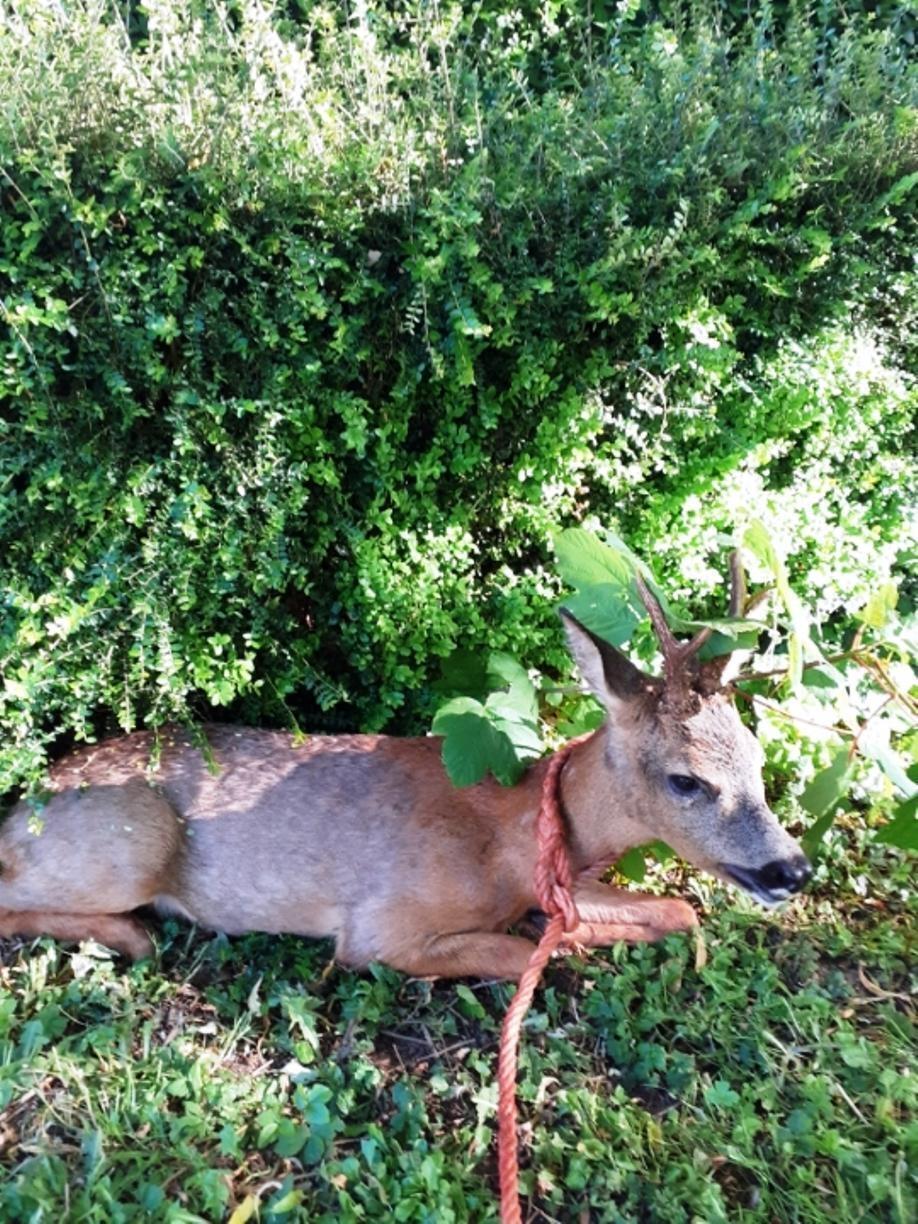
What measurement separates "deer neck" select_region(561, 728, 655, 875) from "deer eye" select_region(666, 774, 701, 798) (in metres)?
0.13

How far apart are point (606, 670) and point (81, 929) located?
2.03m

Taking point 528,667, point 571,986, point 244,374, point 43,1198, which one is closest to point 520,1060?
point 571,986

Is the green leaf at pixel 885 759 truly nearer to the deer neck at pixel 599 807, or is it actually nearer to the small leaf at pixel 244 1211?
the deer neck at pixel 599 807

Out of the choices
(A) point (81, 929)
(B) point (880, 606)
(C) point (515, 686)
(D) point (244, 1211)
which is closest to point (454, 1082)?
(D) point (244, 1211)

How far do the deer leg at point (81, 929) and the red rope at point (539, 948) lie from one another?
132 centimetres

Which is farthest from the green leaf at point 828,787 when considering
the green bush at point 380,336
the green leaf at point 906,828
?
the green bush at point 380,336

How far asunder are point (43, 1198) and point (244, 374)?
244cm

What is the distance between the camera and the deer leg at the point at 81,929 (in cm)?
357

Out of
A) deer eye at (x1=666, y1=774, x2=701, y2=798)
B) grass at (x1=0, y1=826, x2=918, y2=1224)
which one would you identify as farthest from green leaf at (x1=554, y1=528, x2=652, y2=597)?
grass at (x1=0, y1=826, x2=918, y2=1224)

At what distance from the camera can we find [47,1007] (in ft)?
10.7

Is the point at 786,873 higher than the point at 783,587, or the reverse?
the point at 783,587

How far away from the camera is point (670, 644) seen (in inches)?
121

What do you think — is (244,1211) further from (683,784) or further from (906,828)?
(906,828)

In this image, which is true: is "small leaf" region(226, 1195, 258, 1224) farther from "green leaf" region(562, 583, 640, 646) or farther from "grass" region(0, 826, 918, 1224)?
"green leaf" region(562, 583, 640, 646)
